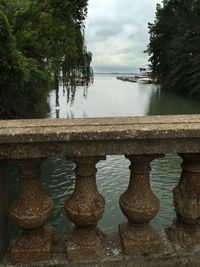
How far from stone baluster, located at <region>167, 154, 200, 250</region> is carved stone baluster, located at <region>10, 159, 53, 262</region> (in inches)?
27.6

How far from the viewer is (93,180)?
6.54 ft

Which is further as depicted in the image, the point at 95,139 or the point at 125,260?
the point at 125,260

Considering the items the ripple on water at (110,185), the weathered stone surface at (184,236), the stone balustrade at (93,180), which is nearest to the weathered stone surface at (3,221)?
the stone balustrade at (93,180)

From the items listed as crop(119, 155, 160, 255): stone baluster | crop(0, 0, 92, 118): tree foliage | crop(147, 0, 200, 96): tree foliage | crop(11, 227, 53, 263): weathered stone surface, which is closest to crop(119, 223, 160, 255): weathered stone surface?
crop(119, 155, 160, 255): stone baluster

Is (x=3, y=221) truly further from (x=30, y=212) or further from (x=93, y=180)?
(x=93, y=180)

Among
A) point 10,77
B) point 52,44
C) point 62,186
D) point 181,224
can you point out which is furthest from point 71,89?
point 181,224

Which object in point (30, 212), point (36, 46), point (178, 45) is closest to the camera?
point (30, 212)

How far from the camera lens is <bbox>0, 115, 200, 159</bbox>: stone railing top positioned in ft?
5.90

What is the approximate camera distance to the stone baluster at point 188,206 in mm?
2023

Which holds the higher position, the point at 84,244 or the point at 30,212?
the point at 30,212

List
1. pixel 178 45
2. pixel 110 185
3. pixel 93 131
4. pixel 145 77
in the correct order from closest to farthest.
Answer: pixel 93 131 < pixel 110 185 < pixel 178 45 < pixel 145 77

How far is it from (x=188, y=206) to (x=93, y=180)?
1.76 ft

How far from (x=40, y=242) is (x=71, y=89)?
580 inches

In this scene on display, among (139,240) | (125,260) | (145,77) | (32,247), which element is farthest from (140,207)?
(145,77)
